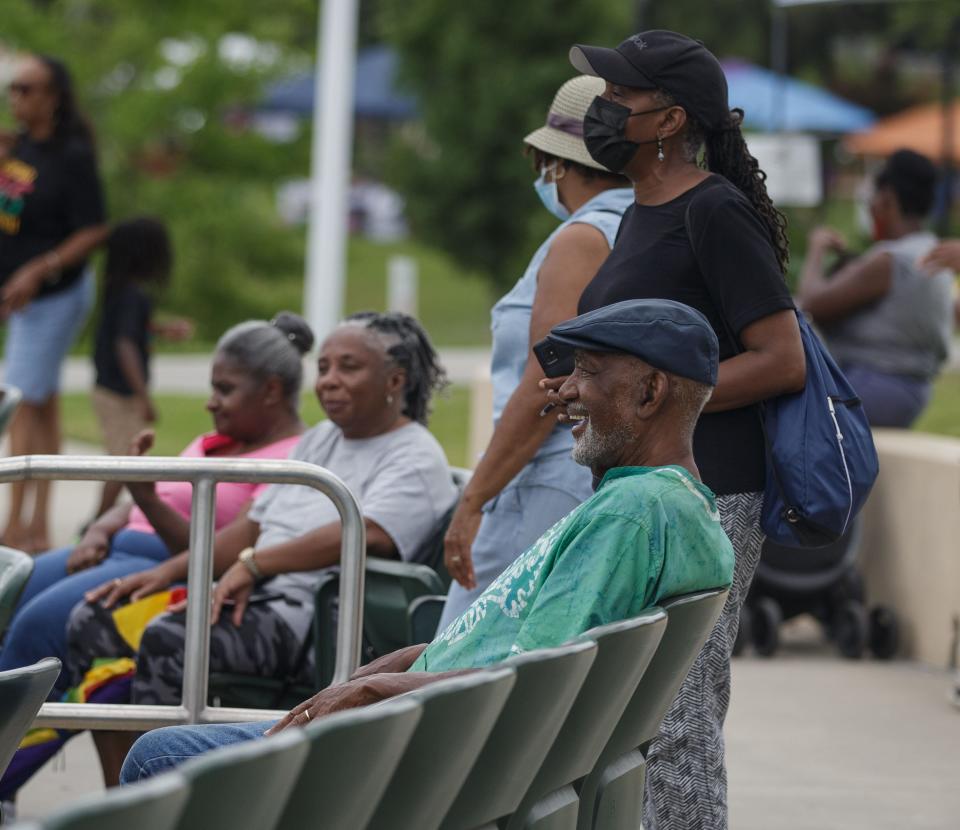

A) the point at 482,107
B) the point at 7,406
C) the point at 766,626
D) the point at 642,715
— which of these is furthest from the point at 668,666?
the point at 482,107

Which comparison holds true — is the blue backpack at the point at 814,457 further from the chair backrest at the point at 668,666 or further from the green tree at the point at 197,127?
the green tree at the point at 197,127

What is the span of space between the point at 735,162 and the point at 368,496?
59.2 inches

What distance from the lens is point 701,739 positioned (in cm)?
346

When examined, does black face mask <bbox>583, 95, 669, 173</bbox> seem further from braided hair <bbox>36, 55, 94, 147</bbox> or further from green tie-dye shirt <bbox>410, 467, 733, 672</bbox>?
braided hair <bbox>36, 55, 94, 147</bbox>

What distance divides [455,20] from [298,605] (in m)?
21.0

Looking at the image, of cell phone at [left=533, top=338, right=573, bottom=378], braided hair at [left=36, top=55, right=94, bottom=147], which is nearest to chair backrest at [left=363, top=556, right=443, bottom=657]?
cell phone at [left=533, top=338, right=573, bottom=378]

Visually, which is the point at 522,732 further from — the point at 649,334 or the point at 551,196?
the point at 551,196

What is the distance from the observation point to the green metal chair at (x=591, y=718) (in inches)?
94.9

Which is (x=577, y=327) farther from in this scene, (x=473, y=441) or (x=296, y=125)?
(x=296, y=125)

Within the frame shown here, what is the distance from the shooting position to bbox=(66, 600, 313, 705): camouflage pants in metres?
4.21

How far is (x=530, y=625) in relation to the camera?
2.72m

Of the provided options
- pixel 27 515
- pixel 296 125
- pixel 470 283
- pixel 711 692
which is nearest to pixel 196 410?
pixel 27 515

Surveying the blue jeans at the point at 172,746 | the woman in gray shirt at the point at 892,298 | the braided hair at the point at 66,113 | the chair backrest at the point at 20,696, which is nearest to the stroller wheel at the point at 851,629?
the woman in gray shirt at the point at 892,298

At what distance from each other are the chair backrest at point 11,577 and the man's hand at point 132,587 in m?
1.26
